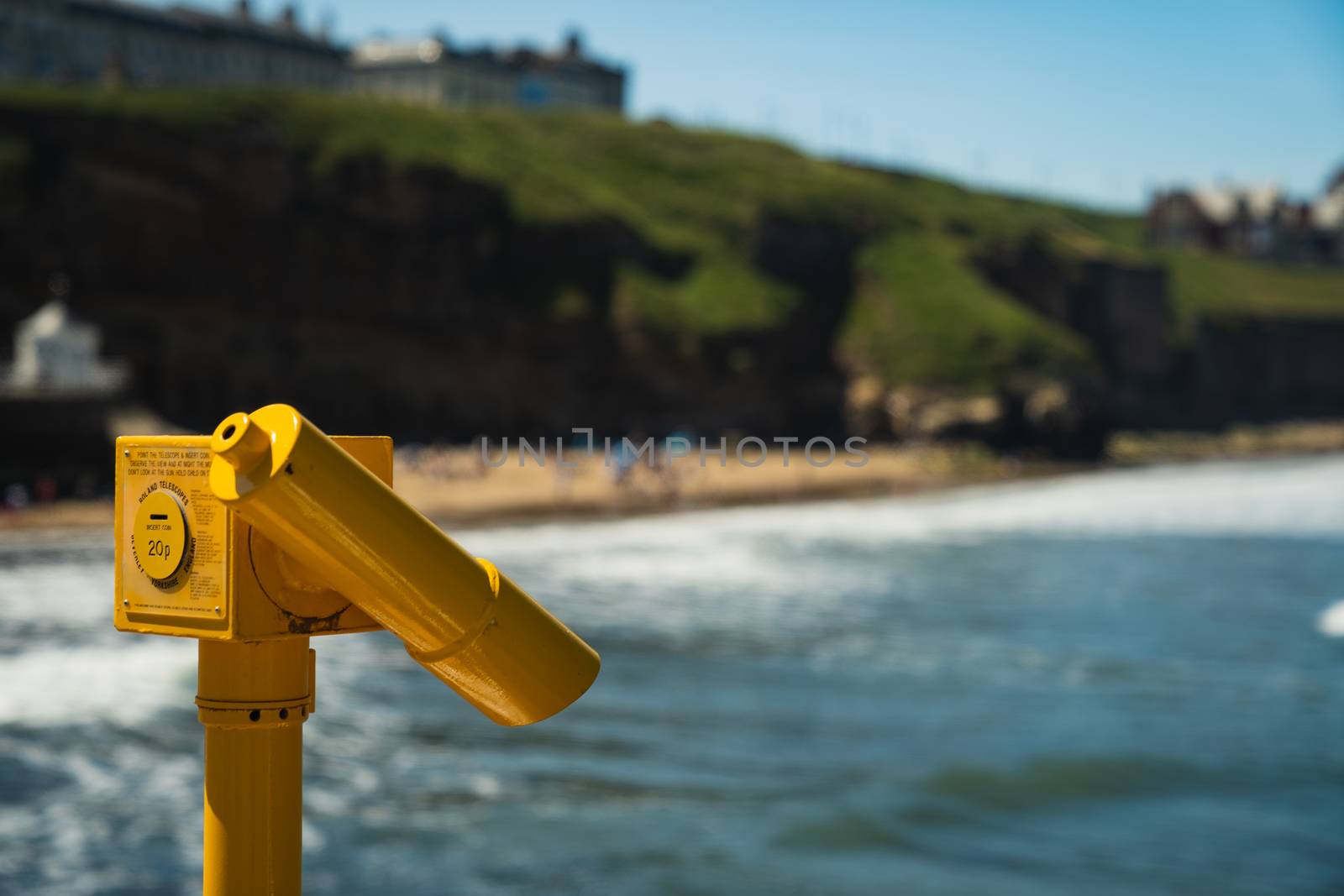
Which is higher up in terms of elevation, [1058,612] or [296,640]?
[296,640]

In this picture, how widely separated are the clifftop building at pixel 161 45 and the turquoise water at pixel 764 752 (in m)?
62.1

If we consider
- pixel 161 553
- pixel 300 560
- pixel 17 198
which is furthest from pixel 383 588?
pixel 17 198

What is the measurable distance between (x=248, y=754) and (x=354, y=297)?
61.7 meters

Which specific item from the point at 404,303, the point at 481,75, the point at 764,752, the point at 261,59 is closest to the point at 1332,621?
the point at 764,752

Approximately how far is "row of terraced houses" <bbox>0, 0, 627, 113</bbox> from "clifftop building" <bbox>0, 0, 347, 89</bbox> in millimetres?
67

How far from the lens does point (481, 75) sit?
107062 millimetres

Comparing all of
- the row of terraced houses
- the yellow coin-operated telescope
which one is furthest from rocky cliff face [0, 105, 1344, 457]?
the yellow coin-operated telescope

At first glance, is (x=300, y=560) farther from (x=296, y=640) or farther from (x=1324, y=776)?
(x=1324, y=776)

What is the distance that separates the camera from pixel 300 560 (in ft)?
6.41

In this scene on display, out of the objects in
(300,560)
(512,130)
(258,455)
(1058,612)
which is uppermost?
(512,130)

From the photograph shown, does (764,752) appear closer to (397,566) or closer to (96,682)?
(96,682)

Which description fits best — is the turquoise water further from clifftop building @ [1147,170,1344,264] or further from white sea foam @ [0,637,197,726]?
clifftop building @ [1147,170,1344,264]

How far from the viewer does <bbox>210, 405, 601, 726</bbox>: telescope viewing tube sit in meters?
1.80

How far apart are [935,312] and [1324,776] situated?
2671 inches
